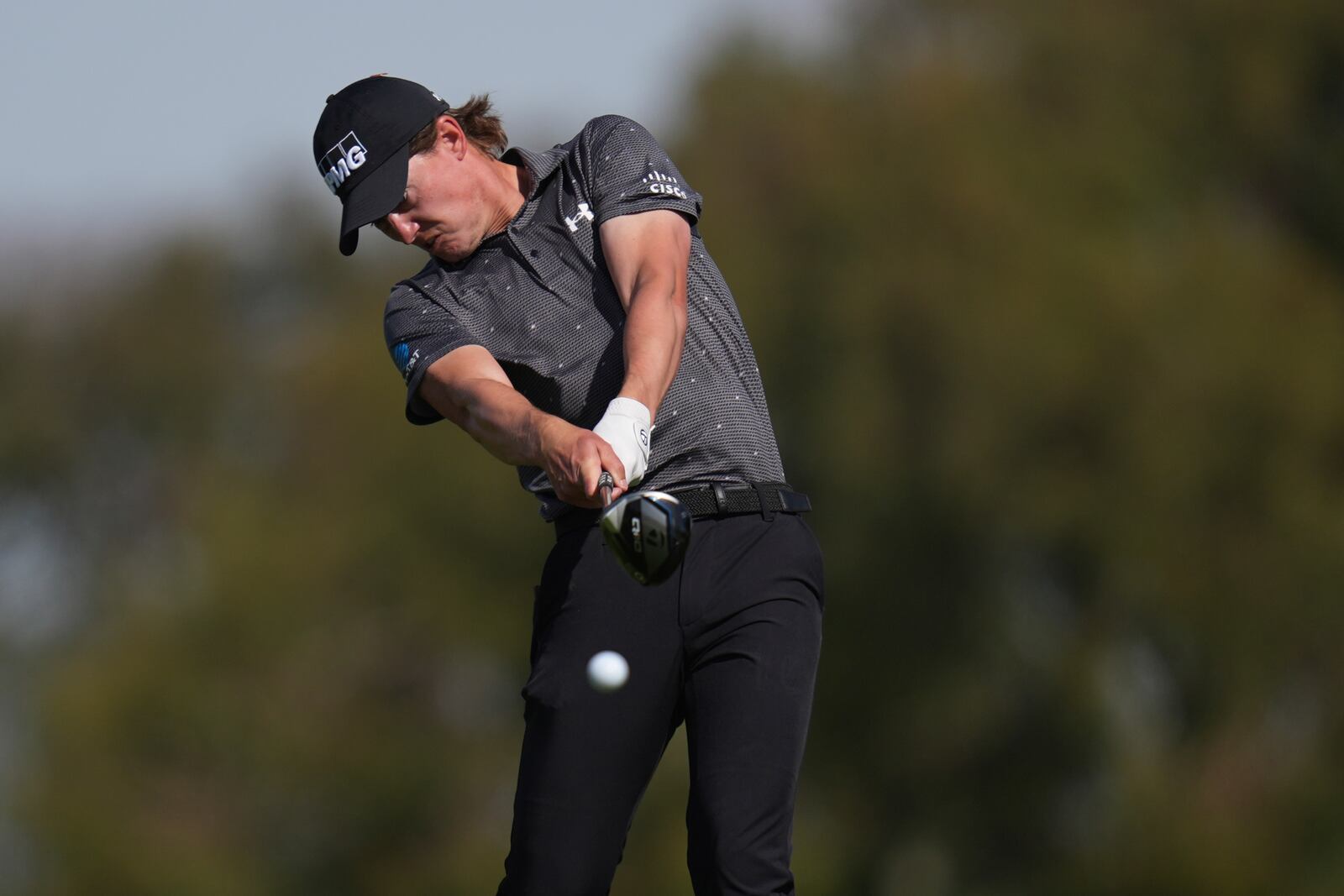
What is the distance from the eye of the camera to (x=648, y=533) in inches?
172

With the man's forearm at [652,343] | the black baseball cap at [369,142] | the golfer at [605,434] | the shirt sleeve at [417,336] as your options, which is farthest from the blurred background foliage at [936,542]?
the man's forearm at [652,343]

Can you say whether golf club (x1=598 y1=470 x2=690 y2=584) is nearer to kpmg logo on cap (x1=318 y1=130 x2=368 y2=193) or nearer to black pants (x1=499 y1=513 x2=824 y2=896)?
black pants (x1=499 y1=513 x2=824 y2=896)

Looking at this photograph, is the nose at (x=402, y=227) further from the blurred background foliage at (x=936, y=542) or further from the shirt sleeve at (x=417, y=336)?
the blurred background foliage at (x=936, y=542)

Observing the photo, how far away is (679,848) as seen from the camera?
23156 mm

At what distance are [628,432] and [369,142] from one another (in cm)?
116

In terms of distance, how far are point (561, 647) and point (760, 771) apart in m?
0.57

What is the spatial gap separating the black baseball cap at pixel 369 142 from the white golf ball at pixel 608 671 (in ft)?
4.18

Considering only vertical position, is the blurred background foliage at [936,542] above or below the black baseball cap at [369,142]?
below

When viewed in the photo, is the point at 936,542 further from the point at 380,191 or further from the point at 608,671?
the point at 608,671

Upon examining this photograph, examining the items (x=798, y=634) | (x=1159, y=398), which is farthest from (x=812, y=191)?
(x=798, y=634)

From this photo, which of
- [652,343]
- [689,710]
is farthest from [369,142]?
[689,710]

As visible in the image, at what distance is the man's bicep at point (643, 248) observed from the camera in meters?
4.90

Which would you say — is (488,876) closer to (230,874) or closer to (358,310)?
(230,874)

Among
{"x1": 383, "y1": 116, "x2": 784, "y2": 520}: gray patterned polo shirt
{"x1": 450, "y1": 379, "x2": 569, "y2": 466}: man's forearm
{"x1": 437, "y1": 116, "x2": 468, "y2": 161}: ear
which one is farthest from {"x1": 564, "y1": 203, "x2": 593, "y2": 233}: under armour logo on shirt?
{"x1": 450, "y1": 379, "x2": 569, "y2": 466}: man's forearm
